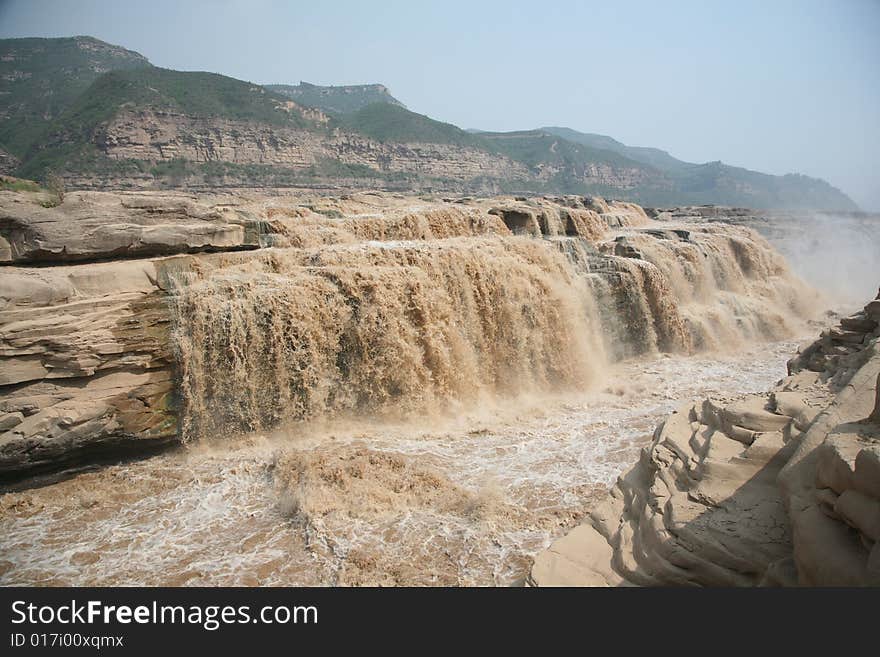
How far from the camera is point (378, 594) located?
2.38 meters

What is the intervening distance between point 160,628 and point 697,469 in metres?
3.35

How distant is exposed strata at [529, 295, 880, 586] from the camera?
7.52 ft

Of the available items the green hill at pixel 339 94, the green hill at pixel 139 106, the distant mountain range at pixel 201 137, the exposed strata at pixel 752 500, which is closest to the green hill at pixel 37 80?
the distant mountain range at pixel 201 137

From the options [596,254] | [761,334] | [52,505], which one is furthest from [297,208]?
[761,334]

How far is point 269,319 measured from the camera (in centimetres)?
703

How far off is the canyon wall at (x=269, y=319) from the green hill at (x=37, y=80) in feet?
114

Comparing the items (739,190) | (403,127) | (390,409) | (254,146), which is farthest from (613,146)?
(390,409)

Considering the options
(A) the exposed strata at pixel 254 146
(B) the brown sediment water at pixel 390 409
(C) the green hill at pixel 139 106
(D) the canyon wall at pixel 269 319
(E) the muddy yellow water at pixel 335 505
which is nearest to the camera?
(E) the muddy yellow water at pixel 335 505

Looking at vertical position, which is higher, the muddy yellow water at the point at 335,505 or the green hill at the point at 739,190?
the green hill at the point at 739,190

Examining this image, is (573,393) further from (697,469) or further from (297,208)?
(297,208)

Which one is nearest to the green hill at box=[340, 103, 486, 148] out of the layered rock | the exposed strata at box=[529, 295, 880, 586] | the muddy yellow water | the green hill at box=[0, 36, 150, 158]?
the green hill at box=[0, 36, 150, 158]

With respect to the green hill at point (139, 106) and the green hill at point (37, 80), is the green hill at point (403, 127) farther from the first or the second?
the green hill at point (37, 80)

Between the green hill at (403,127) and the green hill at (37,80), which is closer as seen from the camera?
the green hill at (37,80)

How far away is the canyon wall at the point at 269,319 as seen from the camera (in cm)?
593
